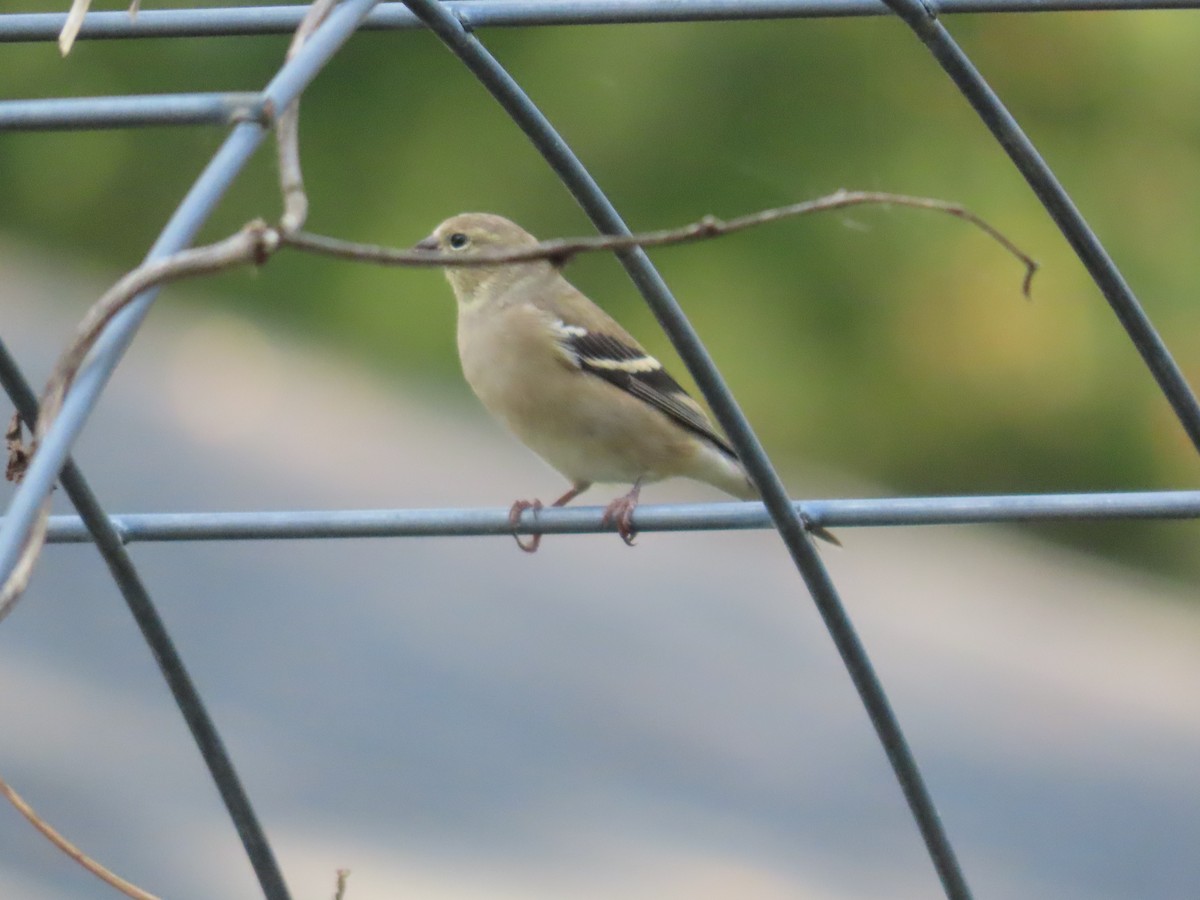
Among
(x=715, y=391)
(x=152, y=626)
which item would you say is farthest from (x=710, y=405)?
(x=152, y=626)

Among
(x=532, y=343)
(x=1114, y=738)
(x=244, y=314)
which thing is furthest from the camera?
(x=244, y=314)

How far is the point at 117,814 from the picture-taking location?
3959 millimetres

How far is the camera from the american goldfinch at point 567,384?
8.82 ft

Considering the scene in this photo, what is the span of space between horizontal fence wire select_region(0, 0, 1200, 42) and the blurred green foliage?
4.22 metres

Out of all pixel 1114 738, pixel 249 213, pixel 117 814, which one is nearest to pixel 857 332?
pixel 1114 738

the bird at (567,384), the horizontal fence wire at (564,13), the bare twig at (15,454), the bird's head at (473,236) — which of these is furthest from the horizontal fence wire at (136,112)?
the bird's head at (473,236)

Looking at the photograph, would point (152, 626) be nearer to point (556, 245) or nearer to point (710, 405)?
point (710, 405)

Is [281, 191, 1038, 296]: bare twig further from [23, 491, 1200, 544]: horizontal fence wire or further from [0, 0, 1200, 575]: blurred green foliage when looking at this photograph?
[0, 0, 1200, 575]: blurred green foliage

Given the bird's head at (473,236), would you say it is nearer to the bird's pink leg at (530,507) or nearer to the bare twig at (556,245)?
the bird's pink leg at (530,507)

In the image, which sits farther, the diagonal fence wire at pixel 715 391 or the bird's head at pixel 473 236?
the bird's head at pixel 473 236

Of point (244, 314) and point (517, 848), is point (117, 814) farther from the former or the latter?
point (244, 314)

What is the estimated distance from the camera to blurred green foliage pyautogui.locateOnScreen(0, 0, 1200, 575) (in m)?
5.79

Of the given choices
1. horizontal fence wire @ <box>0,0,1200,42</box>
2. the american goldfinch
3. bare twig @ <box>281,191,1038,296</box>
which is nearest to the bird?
the american goldfinch

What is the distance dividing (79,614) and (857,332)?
9.91ft
